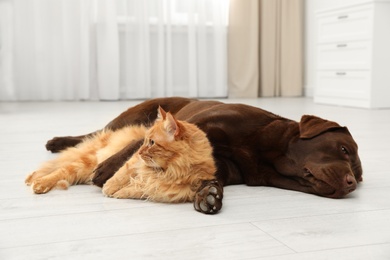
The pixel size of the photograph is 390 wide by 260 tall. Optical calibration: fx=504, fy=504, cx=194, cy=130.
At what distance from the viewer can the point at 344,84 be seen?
16.0 ft

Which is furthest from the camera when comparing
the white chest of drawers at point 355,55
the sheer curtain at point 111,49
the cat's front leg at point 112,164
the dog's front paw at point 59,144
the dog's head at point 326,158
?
the sheer curtain at point 111,49

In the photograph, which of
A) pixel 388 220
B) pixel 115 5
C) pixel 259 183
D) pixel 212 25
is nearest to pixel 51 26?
pixel 115 5

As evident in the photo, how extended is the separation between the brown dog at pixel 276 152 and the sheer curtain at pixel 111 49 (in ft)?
12.9

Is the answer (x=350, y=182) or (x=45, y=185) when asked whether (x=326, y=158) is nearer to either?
(x=350, y=182)

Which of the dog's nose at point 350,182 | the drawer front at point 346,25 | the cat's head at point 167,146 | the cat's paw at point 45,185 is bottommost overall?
the cat's paw at point 45,185

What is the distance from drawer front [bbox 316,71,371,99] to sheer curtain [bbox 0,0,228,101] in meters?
1.24

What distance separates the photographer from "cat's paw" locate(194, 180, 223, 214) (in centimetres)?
128

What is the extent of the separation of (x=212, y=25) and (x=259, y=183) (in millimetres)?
4448

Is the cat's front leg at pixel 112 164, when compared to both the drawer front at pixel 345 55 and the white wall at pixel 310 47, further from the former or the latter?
the white wall at pixel 310 47

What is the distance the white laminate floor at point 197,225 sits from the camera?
1.01 metres

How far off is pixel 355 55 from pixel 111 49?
8.20 feet

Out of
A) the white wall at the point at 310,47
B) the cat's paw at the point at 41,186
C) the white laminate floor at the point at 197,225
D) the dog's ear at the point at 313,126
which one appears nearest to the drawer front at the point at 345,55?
the white wall at the point at 310,47

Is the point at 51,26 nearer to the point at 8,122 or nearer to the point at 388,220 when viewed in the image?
the point at 8,122

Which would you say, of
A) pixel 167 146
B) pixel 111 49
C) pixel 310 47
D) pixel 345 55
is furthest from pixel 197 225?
pixel 310 47
